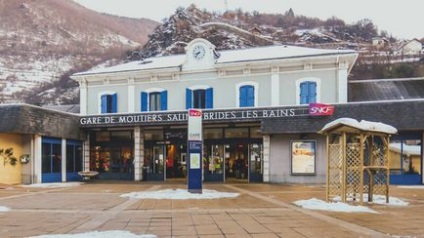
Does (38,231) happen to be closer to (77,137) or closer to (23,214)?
(23,214)

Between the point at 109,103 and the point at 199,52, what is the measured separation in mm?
6541

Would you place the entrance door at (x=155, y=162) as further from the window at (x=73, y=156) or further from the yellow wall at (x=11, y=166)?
the yellow wall at (x=11, y=166)

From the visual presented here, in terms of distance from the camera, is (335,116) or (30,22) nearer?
(335,116)

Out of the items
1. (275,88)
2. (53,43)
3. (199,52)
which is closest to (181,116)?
(199,52)

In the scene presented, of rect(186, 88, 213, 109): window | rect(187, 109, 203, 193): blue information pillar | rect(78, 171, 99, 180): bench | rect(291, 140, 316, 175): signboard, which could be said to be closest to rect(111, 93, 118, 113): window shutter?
rect(78, 171, 99, 180): bench

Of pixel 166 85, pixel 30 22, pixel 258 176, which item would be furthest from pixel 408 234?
pixel 30 22

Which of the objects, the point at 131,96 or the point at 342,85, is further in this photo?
the point at 131,96

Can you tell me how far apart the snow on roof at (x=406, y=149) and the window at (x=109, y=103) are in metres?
16.0

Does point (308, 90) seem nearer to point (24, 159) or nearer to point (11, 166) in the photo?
point (24, 159)

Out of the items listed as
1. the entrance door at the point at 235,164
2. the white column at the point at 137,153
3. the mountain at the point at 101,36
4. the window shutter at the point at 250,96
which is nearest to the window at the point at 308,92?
the window shutter at the point at 250,96

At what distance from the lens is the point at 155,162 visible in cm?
2850

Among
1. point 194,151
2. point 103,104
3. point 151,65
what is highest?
point 151,65

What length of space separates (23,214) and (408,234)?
8.87 metres

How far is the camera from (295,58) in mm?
25641
